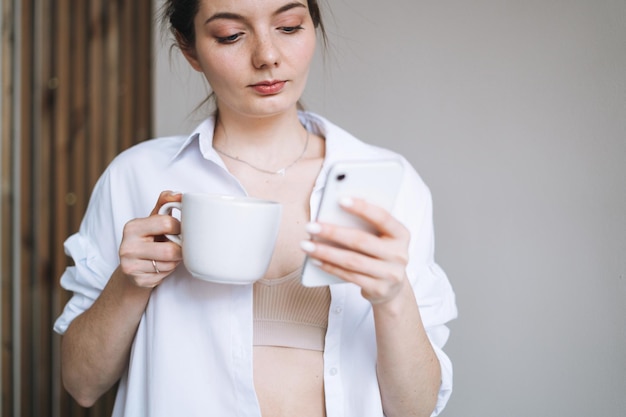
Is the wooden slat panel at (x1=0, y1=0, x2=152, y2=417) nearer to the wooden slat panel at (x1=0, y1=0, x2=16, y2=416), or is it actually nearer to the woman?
the wooden slat panel at (x1=0, y1=0, x2=16, y2=416)

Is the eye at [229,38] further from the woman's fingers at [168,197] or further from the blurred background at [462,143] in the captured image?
the blurred background at [462,143]

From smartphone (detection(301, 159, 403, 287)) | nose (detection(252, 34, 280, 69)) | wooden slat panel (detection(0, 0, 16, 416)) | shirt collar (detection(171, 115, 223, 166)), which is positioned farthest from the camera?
wooden slat panel (detection(0, 0, 16, 416))

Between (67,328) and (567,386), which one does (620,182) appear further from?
(67,328)

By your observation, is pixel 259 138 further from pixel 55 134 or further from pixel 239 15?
pixel 55 134

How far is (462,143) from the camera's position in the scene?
1347 millimetres

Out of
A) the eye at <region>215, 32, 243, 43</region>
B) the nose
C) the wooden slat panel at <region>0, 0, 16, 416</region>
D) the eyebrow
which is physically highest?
the eyebrow

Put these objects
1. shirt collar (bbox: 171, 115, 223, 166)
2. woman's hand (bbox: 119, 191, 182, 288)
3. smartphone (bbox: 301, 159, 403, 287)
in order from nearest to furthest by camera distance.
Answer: smartphone (bbox: 301, 159, 403, 287), woman's hand (bbox: 119, 191, 182, 288), shirt collar (bbox: 171, 115, 223, 166)

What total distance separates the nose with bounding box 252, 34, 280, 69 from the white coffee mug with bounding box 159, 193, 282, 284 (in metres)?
0.30

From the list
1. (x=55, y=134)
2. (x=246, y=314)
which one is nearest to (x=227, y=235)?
(x=246, y=314)

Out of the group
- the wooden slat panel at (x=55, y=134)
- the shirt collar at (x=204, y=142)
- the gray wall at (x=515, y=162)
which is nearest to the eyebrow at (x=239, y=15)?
the shirt collar at (x=204, y=142)

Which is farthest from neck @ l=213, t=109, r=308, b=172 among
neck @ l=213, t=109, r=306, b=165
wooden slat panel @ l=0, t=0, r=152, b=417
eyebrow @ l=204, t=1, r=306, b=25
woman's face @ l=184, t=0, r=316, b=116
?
wooden slat panel @ l=0, t=0, r=152, b=417

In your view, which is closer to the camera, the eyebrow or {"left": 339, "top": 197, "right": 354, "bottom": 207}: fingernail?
{"left": 339, "top": 197, "right": 354, "bottom": 207}: fingernail

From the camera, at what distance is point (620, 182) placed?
1079 mm

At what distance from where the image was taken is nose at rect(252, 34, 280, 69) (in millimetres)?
933
